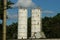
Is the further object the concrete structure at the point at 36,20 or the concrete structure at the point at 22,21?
the concrete structure at the point at 22,21

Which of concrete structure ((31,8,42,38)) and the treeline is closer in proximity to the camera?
concrete structure ((31,8,42,38))

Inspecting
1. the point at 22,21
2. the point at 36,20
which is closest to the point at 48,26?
the point at 22,21

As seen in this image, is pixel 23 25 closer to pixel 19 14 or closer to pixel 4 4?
pixel 19 14

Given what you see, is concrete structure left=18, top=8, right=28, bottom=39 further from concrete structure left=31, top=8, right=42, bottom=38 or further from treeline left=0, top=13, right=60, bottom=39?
treeline left=0, top=13, right=60, bottom=39

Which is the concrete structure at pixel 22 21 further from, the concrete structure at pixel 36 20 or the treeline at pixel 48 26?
the treeline at pixel 48 26

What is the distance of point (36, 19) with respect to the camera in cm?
3862

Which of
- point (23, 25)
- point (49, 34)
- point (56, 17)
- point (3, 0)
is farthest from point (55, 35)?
point (3, 0)

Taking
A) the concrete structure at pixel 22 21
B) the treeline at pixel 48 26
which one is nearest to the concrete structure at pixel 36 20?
the concrete structure at pixel 22 21

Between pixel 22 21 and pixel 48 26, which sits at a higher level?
pixel 22 21

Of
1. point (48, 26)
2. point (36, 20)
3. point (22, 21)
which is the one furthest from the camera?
point (48, 26)

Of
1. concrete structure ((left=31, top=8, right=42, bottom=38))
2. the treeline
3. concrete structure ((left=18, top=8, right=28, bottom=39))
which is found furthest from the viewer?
the treeline

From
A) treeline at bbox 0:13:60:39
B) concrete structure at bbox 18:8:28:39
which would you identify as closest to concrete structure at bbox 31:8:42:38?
concrete structure at bbox 18:8:28:39

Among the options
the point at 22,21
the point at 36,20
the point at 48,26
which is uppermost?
the point at 36,20

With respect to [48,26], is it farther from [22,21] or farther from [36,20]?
[36,20]
